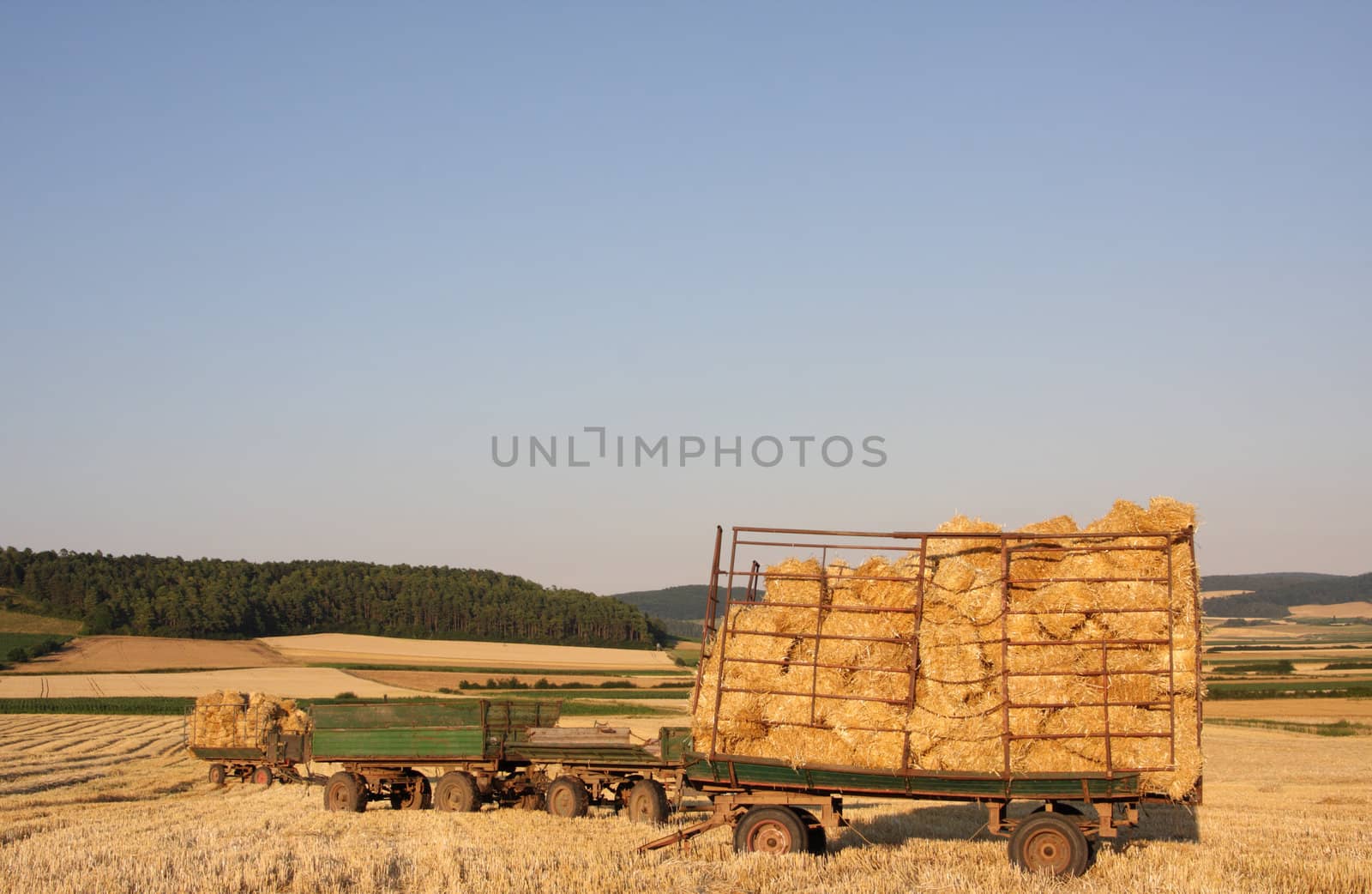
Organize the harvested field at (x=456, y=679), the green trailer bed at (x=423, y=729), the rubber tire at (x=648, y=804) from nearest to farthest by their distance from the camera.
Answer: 1. the rubber tire at (x=648, y=804)
2. the green trailer bed at (x=423, y=729)
3. the harvested field at (x=456, y=679)

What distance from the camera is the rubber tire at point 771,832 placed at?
48.1ft

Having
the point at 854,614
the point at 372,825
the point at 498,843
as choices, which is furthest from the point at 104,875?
the point at 854,614

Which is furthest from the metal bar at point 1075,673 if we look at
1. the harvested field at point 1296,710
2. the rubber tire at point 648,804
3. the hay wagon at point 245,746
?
the harvested field at point 1296,710

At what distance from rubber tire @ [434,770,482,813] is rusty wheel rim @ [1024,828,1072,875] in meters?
12.0

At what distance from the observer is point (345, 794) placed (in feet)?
76.3

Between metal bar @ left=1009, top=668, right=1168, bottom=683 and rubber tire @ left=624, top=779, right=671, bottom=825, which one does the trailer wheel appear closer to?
rubber tire @ left=624, top=779, right=671, bottom=825

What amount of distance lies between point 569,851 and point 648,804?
5.63 m

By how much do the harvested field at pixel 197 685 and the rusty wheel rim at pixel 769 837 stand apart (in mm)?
49735

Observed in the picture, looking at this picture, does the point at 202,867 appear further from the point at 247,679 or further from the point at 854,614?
the point at 247,679

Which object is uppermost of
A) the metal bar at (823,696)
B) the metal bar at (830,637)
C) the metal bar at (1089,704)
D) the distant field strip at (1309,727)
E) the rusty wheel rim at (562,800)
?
the metal bar at (830,637)

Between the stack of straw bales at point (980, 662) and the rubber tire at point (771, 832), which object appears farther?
the rubber tire at point (771, 832)

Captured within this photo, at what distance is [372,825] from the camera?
1900 cm

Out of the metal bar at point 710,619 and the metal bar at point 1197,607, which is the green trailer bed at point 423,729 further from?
the metal bar at point 1197,607

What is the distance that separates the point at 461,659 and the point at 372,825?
262 feet
